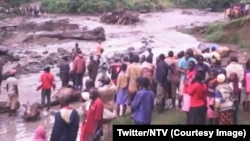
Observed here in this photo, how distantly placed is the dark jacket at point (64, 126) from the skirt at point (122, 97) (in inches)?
146

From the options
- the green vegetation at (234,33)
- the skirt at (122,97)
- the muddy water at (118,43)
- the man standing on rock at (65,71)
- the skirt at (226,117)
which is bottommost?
the muddy water at (118,43)

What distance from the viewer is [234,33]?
26734mm

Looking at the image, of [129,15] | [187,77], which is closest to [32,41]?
[129,15]

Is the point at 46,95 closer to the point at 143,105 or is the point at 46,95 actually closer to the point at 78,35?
the point at 143,105

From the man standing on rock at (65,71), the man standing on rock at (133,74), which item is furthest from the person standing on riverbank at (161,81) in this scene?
the man standing on rock at (65,71)

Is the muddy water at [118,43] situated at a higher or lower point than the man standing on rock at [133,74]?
lower

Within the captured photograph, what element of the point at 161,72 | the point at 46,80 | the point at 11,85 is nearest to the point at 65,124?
the point at 161,72

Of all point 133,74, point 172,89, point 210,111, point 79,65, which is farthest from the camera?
point 79,65

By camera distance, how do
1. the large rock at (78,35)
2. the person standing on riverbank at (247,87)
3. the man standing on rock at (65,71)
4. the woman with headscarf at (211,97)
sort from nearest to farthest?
the woman with headscarf at (211,97)
the person standing on riverbank at (247,87)
the man standing on rock at (65,71)
the large rock at (78,35)

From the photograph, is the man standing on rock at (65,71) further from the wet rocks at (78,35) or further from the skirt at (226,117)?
the wet rocks at (78,35)

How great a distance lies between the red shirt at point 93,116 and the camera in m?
9.12

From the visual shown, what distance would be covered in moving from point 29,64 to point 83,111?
1542 cm

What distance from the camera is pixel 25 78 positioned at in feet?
70.7

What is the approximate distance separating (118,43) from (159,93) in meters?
20.0
